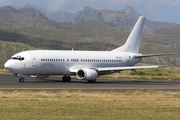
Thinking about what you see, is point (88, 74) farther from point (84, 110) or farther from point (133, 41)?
point (84, 110)

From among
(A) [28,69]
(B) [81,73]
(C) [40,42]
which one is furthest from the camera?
(C) [40,42]

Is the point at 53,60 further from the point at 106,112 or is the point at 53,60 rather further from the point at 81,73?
the point at 106,112

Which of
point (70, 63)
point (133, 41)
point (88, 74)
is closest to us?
point (88, 74)

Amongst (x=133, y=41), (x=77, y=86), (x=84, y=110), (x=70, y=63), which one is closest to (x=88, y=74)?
(x=70, y=63)

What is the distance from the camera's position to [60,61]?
3866 cm

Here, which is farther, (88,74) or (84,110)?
(88,74)

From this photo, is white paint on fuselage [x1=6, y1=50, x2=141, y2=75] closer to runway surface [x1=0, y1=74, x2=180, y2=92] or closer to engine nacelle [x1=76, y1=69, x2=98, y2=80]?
runway surface [x1=0, y1=74, x2=180, y2=92]

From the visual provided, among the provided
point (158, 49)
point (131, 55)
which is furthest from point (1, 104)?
point (158, 49)

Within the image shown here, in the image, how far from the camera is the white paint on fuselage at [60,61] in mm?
36053

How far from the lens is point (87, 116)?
44.1 feet

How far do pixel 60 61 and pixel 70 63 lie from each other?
169 centimetres

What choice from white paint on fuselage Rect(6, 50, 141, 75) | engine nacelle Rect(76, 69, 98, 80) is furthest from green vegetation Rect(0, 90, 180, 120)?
engine nacelle Rect(76, 69, 98, 80)

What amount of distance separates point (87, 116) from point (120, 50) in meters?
35.3

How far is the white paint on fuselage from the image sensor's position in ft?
118
